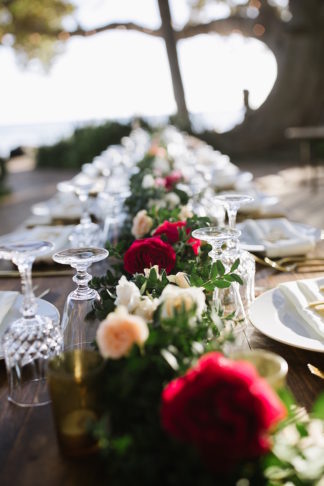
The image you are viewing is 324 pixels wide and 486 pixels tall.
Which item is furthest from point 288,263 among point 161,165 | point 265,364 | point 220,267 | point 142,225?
point 161,165

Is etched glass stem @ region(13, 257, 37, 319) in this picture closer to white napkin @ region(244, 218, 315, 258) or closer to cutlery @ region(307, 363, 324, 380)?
cutlery @ region(307, 363, 324, 380)

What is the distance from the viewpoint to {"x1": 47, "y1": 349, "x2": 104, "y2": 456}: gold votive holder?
2.43 ft

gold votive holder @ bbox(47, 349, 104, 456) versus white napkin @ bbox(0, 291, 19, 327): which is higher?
gold votive holder @ bbox(47, 349, 104, 456)

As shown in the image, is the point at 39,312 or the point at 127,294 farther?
the point at 39,312

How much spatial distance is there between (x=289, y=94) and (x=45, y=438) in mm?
11089

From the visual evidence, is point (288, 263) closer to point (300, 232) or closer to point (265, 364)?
point (300, 232)

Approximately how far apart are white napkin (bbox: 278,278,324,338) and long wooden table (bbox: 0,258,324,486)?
0.21 feet

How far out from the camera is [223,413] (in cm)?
55

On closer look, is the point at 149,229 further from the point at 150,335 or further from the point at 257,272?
the point at 150,335

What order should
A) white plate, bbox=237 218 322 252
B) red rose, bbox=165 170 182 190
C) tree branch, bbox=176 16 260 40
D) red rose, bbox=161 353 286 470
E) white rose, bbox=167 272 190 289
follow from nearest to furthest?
red rose, bbox=161 353 286 470
white rose, bbox=167 272 190 289
white plate, bbox=237 218 322 252
red rose, bbox=165 170 182 190
tree branch, bbox=176 16 260 40

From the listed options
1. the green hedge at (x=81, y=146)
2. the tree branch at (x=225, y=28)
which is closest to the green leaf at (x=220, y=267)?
the green hedge at (x=81, y=146)

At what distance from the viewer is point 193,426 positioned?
1.86 feet

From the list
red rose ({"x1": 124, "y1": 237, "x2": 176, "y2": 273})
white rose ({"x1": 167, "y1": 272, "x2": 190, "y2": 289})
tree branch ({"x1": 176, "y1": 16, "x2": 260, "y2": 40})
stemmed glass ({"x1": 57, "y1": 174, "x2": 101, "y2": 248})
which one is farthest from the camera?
tree branch ({"x1": 176, "y1": 16, "x2": 260, "y2": 40})

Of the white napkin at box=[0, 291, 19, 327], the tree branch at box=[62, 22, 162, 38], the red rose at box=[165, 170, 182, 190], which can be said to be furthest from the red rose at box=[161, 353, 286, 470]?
the tree branch at box=[62, 22, 162, 38]
